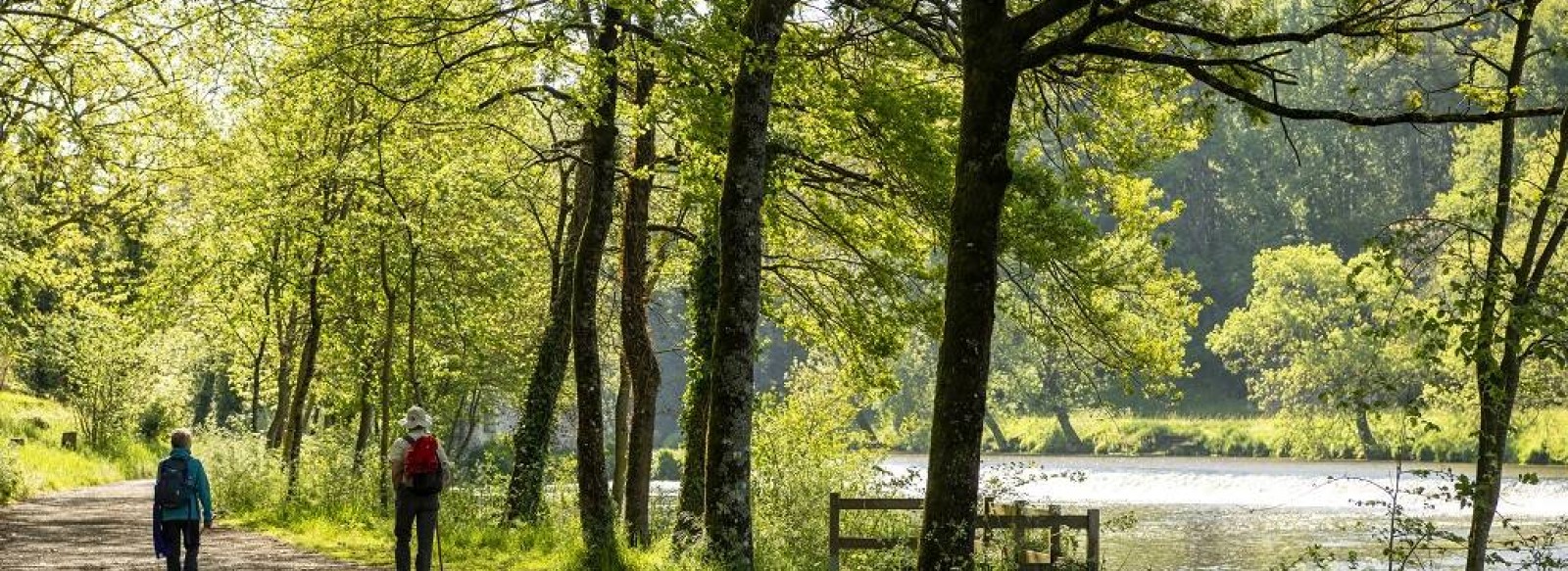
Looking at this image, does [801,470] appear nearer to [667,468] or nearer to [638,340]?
[638,340]

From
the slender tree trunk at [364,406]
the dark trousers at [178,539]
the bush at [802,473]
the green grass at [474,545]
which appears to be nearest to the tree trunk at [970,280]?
the green grass at [474,545]

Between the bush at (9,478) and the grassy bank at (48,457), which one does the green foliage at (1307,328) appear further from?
the bush at (9,478)

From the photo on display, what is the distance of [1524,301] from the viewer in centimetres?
1052

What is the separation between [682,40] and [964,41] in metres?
4.05

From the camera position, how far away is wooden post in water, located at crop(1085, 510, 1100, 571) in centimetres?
1617

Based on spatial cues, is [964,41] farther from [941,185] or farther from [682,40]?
[941,185]

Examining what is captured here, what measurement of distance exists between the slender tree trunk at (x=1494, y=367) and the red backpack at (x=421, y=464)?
26.8ft

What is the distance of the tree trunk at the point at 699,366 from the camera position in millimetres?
20016

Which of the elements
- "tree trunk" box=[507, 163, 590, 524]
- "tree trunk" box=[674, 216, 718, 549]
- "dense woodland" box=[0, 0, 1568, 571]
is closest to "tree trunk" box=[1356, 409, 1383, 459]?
"dense woodland" box=[0, 0, 1568, 571]

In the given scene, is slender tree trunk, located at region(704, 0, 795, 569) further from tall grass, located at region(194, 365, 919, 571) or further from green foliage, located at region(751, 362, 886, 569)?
green foliage, located at region(751, 362, 886, 569)

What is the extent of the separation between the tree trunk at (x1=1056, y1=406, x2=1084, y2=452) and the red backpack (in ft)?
242

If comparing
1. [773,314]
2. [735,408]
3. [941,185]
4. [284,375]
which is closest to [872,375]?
[773,314]

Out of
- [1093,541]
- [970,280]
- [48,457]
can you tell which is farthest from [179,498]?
[48,457]

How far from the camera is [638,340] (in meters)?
22.3
